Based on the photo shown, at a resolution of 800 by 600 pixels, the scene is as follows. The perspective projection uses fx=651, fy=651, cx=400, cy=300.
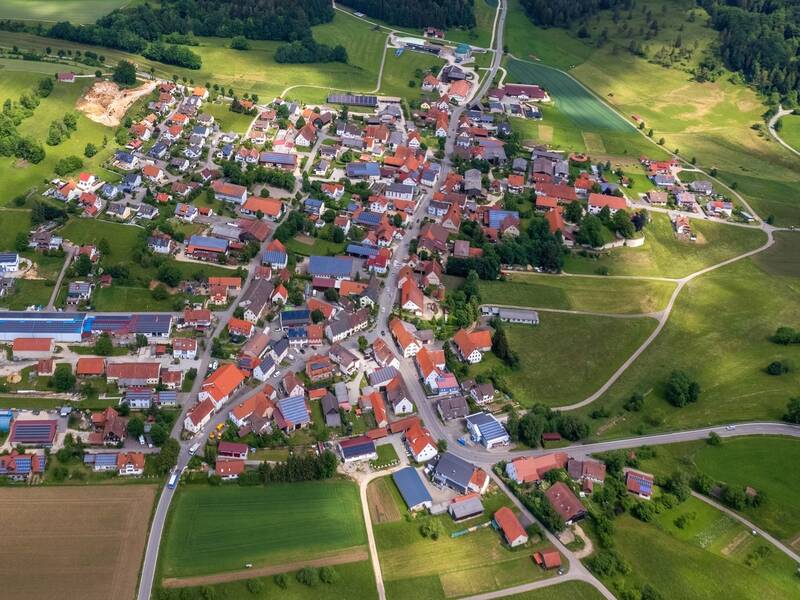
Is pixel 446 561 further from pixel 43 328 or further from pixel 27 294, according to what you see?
pixel 27 294

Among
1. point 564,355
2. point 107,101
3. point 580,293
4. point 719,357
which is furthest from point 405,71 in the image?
point 719,357

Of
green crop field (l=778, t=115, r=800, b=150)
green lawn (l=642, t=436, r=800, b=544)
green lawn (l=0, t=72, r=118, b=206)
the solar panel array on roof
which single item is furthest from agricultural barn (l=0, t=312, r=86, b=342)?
green crop field (l=778, t=115, r=800, b=150)

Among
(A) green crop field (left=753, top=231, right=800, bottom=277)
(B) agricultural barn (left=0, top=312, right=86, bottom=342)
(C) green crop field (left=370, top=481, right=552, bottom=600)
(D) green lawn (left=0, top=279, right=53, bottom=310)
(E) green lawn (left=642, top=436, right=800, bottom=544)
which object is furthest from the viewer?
(A) green crop field (left=753, top=231, right=800, bottom=277)

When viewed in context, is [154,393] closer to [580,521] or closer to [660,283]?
[580,521]

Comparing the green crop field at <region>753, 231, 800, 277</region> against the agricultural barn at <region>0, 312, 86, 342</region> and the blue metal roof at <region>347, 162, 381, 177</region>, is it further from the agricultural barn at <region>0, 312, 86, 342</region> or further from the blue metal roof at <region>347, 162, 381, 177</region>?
the agricultural barn at <region>0, 312, 86, 342</region>

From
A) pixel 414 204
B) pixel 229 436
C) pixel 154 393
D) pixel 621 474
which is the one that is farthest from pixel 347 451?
pixel 414 204

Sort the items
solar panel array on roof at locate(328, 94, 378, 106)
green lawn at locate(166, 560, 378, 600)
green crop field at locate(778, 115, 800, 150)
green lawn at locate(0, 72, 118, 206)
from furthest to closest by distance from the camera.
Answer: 1. green crop field at locate(778, 115, 800, 150)
2. solar panel array on roof at locate(328, 94, 378, 106)
3. green lawn at locate(0, 72, 118, 206)
4. green lawn at locate(166, 560, 378, 600)
